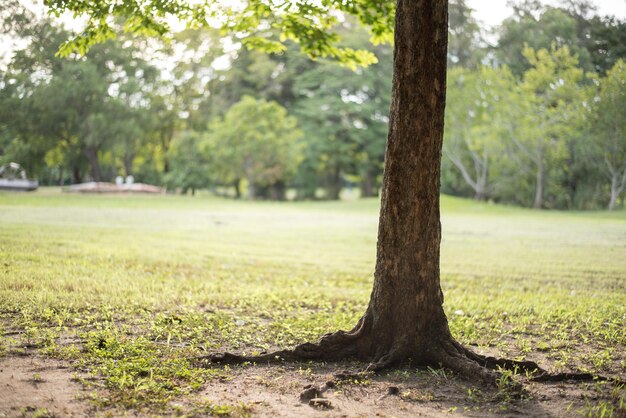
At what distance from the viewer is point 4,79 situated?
27.7 feet

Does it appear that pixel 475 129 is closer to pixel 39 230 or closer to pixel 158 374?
pixel 39 230

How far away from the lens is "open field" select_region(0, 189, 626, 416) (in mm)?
3678

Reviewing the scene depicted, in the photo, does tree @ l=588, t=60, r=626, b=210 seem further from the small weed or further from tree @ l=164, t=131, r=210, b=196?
tree @ l=164, t=131, r=210, b=196

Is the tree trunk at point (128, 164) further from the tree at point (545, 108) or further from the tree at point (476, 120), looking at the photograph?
the tree at point (545, 108)

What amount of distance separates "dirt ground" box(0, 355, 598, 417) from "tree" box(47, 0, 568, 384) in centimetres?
32

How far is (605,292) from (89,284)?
702cm

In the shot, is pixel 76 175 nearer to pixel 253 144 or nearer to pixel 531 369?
pixel 531 369

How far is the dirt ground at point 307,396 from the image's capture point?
11.1 feet

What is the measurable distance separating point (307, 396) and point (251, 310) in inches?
113

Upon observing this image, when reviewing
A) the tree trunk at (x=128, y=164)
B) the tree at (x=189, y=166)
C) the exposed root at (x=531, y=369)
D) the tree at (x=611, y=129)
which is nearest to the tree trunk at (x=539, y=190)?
the tree at (x=611, y=129)

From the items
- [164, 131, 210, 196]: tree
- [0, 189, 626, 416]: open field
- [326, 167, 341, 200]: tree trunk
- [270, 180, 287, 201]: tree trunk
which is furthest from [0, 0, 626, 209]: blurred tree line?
[326, 167, 341, 200]: tree trunk

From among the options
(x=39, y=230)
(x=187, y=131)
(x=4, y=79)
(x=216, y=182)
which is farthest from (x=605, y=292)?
(x=216, y=182)

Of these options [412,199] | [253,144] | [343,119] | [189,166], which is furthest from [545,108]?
[343,119]

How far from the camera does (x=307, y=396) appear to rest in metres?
3.66
